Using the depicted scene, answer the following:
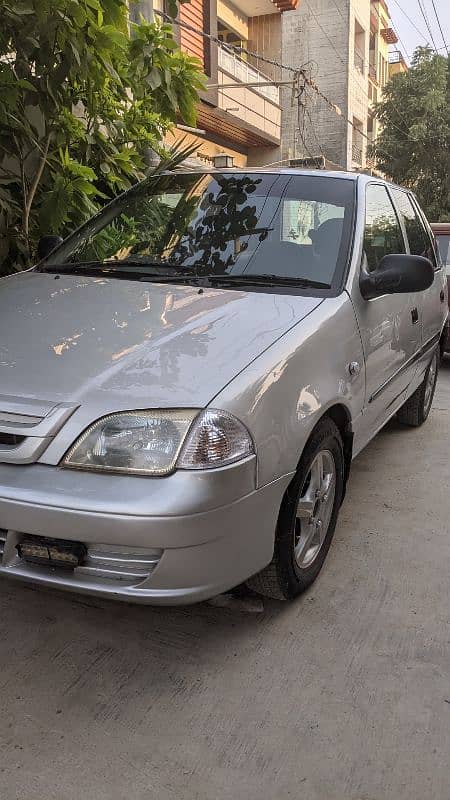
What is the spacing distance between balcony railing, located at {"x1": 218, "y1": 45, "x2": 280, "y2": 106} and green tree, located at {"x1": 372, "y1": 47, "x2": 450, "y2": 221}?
5.16 metres

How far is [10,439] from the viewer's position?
7.13 feet

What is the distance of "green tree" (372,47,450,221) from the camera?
67.4 feet

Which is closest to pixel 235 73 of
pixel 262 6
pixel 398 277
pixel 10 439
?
pixel 262 6

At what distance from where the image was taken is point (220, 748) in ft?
6.71

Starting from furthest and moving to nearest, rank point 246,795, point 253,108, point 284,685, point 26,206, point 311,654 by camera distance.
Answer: point 253,108 → point 26,206 → point 311,654 → point 284,685 → point 246,795

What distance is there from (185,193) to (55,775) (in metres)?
2.77

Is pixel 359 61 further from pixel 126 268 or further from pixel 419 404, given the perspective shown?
pixel 126 268

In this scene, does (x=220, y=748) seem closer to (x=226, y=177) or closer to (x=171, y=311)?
(x=171, y=311)

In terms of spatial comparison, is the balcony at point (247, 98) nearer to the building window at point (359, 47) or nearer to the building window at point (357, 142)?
the building window at point (357, 142)

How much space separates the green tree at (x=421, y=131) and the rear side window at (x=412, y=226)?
17.1m

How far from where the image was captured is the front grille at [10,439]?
7.08 ft

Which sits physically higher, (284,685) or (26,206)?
(26,206)

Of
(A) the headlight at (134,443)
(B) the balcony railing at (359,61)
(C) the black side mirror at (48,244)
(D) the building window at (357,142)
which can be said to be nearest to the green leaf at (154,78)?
(C) the black side mirror at (48,244)

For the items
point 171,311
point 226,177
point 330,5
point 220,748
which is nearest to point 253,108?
point 330,5
